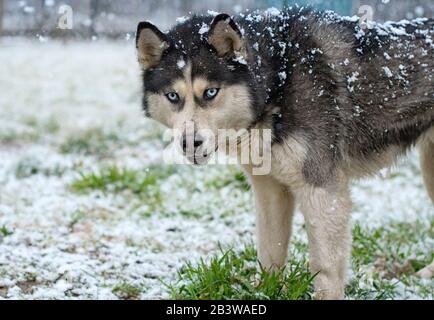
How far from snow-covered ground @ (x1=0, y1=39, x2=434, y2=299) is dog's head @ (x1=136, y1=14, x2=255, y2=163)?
A: 0.99 m

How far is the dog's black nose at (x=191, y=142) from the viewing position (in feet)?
11.7

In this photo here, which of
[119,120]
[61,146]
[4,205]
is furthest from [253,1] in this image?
[4,205]

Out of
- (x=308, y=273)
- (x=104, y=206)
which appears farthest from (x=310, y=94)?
(x=104, y=206)

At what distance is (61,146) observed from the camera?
7.80 meters

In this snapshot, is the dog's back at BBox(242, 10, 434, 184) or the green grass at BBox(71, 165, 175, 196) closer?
the dog's back at BBox(242, 10, 434, 184)

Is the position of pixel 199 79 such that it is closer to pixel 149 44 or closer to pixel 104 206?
pixel 149 44

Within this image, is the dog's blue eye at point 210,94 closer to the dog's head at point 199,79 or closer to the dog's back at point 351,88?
the dog's head at point 199,79

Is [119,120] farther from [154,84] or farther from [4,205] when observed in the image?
[154,84]

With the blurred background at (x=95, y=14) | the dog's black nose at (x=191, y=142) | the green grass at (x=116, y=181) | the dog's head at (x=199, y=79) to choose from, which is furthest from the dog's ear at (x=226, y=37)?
the blurred background at (x=95, y=14)

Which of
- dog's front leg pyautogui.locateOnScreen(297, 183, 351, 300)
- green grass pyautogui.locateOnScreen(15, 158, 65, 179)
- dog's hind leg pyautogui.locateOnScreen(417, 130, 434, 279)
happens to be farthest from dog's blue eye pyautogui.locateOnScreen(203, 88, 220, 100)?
green grass pyautogui.locateOnScreen(15, 158, 65, 179)

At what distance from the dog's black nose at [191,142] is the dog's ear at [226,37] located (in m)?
0.52

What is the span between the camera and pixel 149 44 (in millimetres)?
3850

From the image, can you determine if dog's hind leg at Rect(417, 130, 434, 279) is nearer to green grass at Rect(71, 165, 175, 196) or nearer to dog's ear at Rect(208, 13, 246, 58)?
dog's ear at Rect(208, 13, 246, 58)

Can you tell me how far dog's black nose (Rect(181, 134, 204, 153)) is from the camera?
356 centimetres
